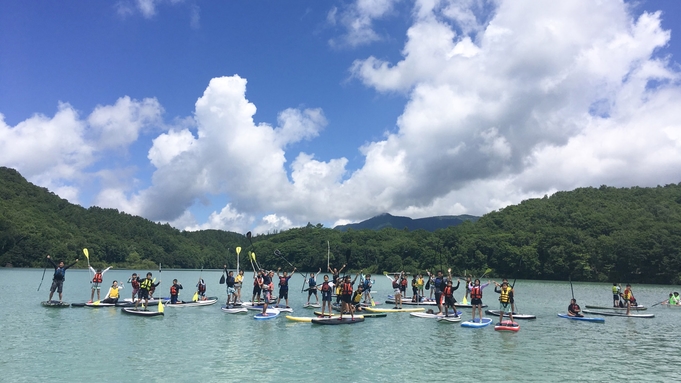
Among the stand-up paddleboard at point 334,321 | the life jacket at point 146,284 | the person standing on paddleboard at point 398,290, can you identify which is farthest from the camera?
the person standing on paddleboard at point 398,290

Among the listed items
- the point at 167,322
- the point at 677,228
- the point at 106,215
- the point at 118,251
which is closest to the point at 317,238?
the point at 118,251

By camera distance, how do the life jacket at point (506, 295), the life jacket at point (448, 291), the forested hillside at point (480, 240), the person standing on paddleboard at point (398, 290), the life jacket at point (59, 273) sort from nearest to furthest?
1. the life jacket at point (506, 295)
2. the life jacket at point (448, 291)
3. the life jacket at point (59, 273)
4. the person standing on paddleboard at point (398, 290)
5. the forested hillside at point (480, 240)

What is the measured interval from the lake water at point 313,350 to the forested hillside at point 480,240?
1464 inches

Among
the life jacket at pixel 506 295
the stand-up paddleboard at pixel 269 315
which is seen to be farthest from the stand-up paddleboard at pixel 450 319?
the stand-up paddleboard at pixel 269 315

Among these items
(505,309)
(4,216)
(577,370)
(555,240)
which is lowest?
(577,370)

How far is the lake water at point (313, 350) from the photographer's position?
13.6 meters

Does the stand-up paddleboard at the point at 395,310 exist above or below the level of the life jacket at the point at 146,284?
below

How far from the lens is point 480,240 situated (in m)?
115

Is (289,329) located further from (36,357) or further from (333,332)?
(36,357)

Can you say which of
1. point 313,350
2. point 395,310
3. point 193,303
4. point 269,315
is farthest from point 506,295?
point 193,303

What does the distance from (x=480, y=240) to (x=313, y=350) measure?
104m

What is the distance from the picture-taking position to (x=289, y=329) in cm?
2152

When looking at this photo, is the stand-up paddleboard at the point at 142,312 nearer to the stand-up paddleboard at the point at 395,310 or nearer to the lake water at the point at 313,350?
the lake water at the point at 313,350

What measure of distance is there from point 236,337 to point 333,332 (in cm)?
425
